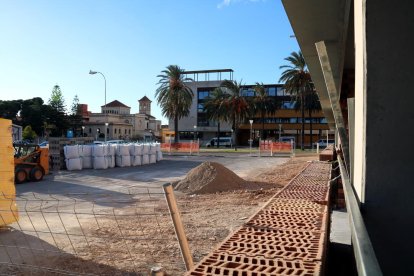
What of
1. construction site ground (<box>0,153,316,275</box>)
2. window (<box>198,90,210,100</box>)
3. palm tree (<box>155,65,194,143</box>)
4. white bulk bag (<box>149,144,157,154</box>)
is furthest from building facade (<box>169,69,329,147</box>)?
construction site ground (<box>0,153,316,275</box>)

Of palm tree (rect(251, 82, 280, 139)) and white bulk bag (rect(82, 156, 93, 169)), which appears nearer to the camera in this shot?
white bulk bag (rect(82, 156, 93, 169))

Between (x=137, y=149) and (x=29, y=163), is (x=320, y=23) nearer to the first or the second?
(x=29, y=163)

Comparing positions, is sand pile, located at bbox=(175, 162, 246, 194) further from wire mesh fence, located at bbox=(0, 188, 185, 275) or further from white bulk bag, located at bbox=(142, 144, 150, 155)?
white bulk bag, located at bbox=(142, 144, 150, 155)

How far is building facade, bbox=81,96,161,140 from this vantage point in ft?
364

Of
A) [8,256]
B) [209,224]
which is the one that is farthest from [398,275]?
[209,224]

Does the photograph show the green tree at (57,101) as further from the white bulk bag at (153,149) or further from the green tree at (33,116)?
the white bulk bag at (153,149)

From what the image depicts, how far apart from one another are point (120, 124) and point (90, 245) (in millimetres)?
107718

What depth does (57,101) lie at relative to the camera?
100 meters

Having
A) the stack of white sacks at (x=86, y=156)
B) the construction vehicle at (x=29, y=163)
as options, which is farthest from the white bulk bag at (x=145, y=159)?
the construction vehicle at (x=29, y=163)

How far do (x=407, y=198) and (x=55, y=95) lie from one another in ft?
349

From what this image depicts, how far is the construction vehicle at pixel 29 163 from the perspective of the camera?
20.5 meters

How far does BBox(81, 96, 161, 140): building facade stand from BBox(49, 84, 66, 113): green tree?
282 inches

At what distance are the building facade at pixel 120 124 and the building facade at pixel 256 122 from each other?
18561mm

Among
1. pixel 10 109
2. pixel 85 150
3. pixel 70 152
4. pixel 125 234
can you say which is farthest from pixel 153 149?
pixel 10 109
